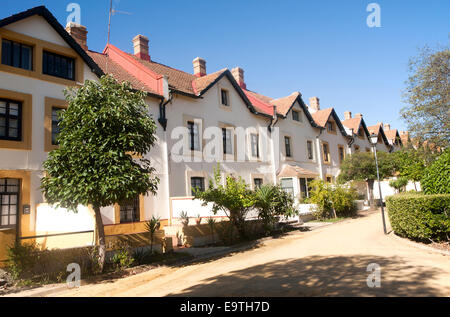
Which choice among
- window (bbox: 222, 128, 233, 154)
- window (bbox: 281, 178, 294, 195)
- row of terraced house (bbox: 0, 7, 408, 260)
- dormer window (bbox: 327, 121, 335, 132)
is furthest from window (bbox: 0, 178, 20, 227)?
dormer window (bbox: 327, 121, 335, 132)

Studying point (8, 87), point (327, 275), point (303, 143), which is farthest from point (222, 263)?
point (303, 143)

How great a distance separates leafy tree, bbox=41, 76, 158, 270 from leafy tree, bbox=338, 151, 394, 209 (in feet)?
72.5

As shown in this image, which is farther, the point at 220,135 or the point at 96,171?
the point at 220,135

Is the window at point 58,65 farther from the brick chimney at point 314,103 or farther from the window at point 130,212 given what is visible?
the brick chimney at point 314,103

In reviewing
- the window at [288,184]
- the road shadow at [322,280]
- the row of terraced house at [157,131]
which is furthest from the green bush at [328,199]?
the road shadow at [322,280]

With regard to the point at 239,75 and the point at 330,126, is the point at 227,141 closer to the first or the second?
the point at 239,75

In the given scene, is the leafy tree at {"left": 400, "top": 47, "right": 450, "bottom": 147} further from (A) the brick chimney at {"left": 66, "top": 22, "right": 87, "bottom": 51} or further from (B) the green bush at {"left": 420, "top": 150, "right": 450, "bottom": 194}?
(A) the brick chimney at {"left": 66, "top": 22, "right": 87, "bottom": 51}

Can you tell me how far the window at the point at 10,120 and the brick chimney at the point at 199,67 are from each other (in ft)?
48.7

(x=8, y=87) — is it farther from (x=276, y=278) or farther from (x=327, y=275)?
(x=327, y=275)

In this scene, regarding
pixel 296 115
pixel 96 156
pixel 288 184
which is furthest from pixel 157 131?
pixel 296 115

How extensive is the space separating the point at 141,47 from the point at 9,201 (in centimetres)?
1402

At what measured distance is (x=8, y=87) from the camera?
38.7ft

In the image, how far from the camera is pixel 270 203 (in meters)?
14.9
